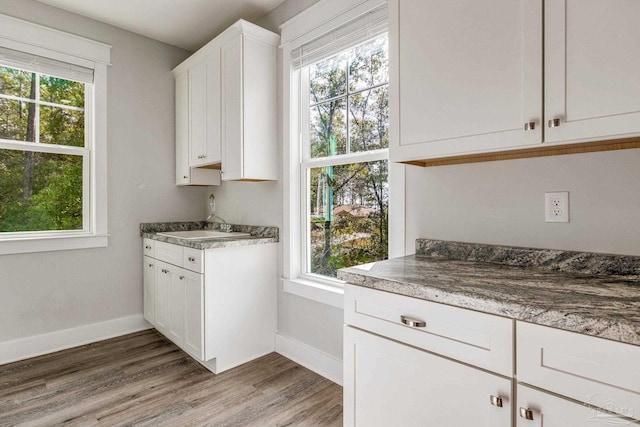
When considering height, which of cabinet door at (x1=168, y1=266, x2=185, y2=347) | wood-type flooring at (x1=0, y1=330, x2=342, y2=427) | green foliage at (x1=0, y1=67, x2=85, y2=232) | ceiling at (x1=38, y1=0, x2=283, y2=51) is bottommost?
wood-type flooring at (x1=0, y1=330, x2=342, y2=427)

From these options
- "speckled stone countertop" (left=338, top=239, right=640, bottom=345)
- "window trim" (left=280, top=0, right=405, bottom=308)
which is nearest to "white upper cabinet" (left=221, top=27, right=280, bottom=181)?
"window trim" (left=280, top=0, right=405, bottom=308)

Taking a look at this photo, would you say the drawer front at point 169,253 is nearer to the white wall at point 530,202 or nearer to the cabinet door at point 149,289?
the cabinet door at point 149,289

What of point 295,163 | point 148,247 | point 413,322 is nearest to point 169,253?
point 148,247

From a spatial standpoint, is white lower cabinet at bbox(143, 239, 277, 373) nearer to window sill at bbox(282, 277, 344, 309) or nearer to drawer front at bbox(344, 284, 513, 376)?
window sill at bbox(282, 277, 344, 309)

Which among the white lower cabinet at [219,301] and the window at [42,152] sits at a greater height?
the window at [42,152]

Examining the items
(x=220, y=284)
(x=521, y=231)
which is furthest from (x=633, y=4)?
(x=220, y=284)

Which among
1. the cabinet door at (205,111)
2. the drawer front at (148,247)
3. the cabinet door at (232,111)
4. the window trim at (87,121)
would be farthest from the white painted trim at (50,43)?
the drawer front at (148,247)

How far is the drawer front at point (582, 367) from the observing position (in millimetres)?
791

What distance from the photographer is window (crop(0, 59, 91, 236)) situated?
8.43 feet

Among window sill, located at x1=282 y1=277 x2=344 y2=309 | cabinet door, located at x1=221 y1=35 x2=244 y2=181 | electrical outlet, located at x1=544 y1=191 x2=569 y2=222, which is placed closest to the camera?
electrical outlet, located at x1=544 y1=191 x2=569 y2=222

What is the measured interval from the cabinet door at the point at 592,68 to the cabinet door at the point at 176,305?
2.36 meters

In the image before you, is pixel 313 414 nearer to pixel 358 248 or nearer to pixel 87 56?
pixel 358 248

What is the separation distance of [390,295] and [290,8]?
2256mm

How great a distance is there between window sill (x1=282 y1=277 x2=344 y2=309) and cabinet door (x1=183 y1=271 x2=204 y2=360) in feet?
1.98
